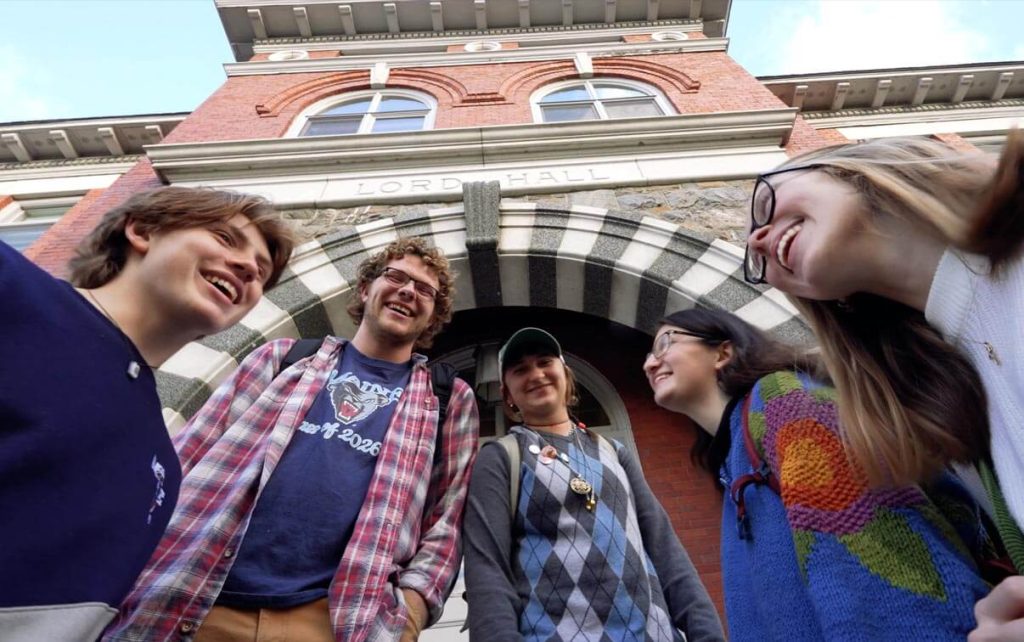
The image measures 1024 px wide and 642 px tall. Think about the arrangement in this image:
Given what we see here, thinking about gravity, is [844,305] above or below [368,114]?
above

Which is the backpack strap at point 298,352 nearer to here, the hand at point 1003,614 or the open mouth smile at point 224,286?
the open mouth smile at point 224,286

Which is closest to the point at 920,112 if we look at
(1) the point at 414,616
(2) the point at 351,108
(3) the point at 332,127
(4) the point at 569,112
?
(4) the point at 569,112

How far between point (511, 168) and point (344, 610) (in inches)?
174

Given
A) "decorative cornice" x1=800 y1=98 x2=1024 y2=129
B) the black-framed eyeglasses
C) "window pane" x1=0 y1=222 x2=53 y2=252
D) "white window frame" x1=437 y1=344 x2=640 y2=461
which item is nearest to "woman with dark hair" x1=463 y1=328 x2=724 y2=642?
the black-framed eyeglasses

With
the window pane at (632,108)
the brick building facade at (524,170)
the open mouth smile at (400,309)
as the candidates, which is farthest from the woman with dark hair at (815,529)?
the window pane at (632,108)

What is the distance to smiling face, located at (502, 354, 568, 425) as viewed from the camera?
2.29m

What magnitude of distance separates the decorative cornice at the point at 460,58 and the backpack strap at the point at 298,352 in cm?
699

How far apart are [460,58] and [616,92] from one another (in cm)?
258

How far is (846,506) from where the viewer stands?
3.57 feet

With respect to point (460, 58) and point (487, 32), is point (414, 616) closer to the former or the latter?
point (460, 58)

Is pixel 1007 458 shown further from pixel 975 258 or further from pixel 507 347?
pixel 507 347

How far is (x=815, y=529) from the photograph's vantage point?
1.09 metres

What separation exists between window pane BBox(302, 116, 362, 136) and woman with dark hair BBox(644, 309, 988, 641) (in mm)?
6348

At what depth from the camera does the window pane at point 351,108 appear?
7.16 meters
